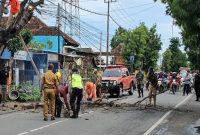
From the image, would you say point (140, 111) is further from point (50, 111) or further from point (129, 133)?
point (129, 133)

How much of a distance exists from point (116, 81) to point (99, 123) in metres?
16.6

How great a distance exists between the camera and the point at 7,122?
1564 cm

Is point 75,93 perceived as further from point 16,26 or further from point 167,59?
point 167,59

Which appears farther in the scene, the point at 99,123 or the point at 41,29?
the point at 41,29

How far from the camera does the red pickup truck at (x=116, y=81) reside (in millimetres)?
31844

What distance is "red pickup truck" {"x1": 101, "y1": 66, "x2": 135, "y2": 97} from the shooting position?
31.8 meters

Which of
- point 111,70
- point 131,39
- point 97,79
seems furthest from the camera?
point 131,39

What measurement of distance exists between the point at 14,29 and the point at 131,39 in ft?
216

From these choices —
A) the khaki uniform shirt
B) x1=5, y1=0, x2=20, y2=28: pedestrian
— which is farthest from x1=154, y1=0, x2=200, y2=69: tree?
x1=5, y1=0, x2=20, y2=28: pedestrian

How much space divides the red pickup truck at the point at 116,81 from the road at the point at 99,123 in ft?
37.1

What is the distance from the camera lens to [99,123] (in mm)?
15688

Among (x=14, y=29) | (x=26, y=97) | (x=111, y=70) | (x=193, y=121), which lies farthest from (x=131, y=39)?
(x=14, y=29)

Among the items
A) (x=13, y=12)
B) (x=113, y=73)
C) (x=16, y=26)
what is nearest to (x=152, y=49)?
(x=113, y=73)

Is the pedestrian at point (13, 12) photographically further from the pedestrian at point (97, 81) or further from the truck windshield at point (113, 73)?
the truck windshield at point (113, 73)
